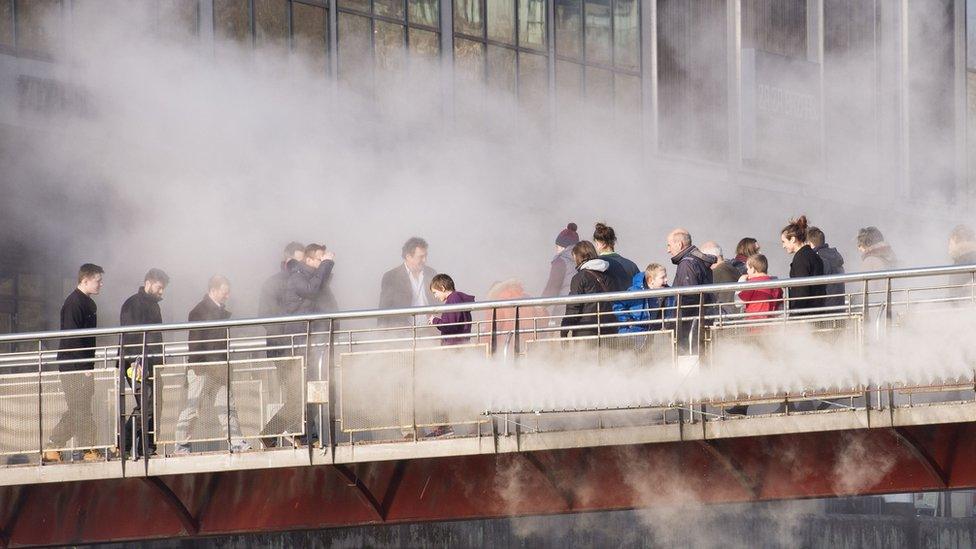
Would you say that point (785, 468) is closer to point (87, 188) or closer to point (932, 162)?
point (87, 188)

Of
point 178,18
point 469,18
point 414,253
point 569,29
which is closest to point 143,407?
point 414,253

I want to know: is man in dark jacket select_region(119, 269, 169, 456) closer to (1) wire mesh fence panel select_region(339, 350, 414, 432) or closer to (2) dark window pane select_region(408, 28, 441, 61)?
(1) wire mesh fence panel select_region(339, 350, 414, 432)

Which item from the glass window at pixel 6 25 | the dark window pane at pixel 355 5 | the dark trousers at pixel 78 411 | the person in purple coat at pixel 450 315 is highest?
the dark window pane at pixel 355 5

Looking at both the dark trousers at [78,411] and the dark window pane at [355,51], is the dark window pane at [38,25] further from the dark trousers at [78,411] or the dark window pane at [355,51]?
the dark trousers at [78,411]

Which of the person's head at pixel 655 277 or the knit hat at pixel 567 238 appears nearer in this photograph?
the person's head at pixel 655 277

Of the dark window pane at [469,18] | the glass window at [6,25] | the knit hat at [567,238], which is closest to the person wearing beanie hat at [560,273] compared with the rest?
the knit hat at [567,238]

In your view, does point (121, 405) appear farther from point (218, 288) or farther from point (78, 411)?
point (218, 288)

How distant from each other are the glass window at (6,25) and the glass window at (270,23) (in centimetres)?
331

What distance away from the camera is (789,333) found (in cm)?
1130

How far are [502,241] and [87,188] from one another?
6.61 m

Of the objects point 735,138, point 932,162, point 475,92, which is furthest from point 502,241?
point 932,162

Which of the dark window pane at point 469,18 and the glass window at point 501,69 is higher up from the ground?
the dark window pane at point 469,18

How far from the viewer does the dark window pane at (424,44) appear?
24.2 meters

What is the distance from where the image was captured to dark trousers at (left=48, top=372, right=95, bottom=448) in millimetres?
12398
